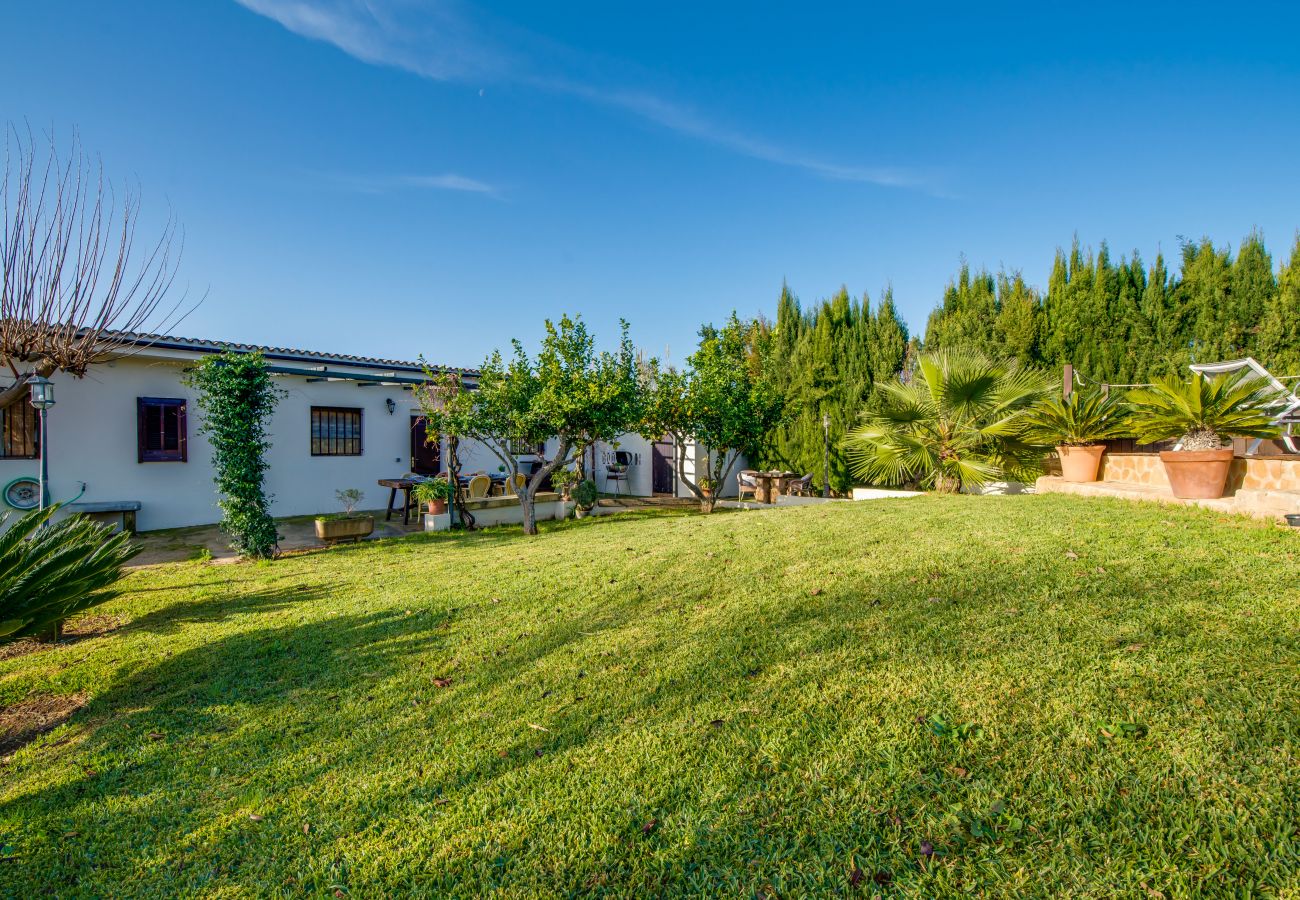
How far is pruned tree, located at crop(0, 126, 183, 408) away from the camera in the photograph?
7.39 meters

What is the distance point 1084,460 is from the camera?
8.37 m

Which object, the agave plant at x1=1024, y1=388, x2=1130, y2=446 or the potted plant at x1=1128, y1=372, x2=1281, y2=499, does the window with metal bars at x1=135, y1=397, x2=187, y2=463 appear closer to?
the agave plant at x1=1024, y1=388, x2=1130, y2=446

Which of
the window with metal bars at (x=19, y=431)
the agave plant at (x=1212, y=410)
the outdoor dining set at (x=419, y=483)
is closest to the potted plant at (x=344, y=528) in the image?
the outdoor dining set at (x=419, y=483)

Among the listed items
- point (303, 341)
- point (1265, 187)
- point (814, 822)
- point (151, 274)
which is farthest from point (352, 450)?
point (1265, 187)

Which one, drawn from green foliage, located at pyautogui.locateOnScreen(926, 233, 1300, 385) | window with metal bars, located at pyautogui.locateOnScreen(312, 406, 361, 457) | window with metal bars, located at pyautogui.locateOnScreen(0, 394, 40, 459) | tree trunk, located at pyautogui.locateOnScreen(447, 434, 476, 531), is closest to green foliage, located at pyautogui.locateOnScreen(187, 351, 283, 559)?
tree trunk, located at pyautogui.locateOnScreen(447, 434, 476, 531)

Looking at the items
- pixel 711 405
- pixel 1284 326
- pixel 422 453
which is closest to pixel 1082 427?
pixel 1284 326

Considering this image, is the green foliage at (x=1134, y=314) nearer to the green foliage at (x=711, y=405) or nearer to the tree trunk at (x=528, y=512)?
the green foliage at (x=711, y=405)

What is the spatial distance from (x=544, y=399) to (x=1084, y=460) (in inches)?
318

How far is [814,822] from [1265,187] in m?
13.6

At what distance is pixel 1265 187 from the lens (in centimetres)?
959

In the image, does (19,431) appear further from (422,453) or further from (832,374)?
(832,374)

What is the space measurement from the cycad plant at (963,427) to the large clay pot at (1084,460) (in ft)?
2.20

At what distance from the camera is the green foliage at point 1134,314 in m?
Answer: 10.1

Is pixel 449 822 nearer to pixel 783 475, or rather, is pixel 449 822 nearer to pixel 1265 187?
pixel 783 475
